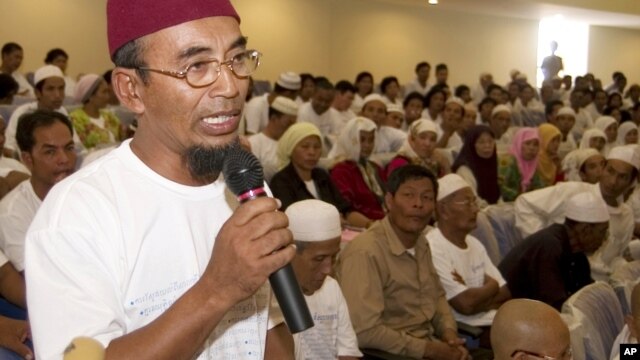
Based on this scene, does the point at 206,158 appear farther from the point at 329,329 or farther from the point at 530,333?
the point at 329,329

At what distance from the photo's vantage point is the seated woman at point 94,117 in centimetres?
621

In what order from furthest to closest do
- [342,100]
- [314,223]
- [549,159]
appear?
[342,100] → [549,159] → [314,223]

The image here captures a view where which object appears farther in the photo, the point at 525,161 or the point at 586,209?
the point at 525,161

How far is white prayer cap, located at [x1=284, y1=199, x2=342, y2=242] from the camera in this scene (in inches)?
108

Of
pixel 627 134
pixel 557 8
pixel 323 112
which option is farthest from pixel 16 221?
pixel 557 8

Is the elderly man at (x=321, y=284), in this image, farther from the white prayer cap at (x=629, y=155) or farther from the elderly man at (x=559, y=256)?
the white prayer cap at (x=629, y=155)

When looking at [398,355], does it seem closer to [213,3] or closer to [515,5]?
[213,3]

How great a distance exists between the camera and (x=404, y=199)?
3.40 metres

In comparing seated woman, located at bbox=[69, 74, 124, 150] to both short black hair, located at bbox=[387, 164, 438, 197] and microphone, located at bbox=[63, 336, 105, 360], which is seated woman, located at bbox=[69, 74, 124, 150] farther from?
microphone, located at bbox=[63, 336, 105, 360]

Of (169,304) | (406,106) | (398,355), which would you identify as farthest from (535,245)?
(406,106)

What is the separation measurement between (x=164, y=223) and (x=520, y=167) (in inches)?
255

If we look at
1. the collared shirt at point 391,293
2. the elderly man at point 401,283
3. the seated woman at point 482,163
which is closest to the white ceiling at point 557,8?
the seated woman at point 482,163

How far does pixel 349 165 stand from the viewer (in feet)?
19.4

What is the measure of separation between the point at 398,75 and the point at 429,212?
1250cm
